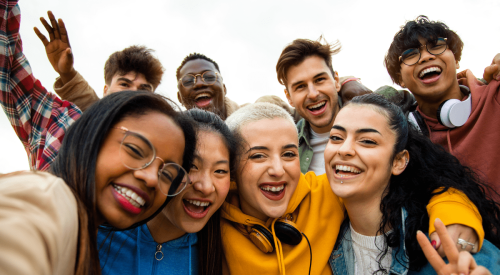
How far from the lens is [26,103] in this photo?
307 cm

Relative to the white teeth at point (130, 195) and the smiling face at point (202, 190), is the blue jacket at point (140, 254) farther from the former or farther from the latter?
the white teeth at point (130, 195)

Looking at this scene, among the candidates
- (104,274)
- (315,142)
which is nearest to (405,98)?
(315,142)

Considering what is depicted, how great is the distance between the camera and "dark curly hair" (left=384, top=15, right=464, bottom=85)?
12.5 ft

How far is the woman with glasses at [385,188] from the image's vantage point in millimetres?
2486

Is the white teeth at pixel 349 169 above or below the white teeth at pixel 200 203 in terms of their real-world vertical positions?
above

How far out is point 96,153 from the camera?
1.69 m

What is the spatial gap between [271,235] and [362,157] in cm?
107

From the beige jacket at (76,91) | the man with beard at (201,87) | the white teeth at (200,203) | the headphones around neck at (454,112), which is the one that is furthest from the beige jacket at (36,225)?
the headphones around neck at (454,112)

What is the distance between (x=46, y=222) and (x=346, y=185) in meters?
2.24

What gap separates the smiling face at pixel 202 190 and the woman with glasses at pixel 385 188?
1048 millimetres

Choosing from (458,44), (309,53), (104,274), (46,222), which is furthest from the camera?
(309,53)

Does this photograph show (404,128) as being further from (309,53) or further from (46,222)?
(46,222)

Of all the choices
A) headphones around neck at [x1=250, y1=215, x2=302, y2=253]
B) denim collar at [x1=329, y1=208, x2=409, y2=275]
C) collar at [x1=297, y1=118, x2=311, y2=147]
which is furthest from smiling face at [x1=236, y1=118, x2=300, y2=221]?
collar at [x1=297, y1=118, x2=311, y2=147]

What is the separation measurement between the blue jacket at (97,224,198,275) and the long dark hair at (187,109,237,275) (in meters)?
0.11
